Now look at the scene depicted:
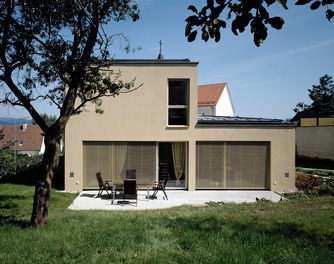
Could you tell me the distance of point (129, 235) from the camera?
19.1 ft

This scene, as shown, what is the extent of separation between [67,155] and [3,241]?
1109 centimetres

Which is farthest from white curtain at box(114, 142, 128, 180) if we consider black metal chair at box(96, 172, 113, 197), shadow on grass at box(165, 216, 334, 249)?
shadow on grass at box(165, 216, 334, 249)

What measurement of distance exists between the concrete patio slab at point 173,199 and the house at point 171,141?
0.84m

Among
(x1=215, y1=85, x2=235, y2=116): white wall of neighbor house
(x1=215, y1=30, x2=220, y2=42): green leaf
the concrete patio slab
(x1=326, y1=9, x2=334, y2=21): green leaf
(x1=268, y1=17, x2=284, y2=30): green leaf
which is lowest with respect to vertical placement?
the concrete patio slab

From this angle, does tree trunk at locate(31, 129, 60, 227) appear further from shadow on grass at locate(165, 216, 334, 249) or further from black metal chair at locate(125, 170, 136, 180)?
black metal chair at locate(125, 170, 136, 180)

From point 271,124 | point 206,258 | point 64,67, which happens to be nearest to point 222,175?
point 271,124

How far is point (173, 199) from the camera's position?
1459cm

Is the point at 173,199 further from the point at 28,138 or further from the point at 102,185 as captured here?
the point at 28,138

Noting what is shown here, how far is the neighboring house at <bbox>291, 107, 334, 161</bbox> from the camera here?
29.6m

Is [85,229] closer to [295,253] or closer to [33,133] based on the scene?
[295,253]

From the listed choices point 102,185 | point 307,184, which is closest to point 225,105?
point 307,184

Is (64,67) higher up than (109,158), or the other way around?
(64,67)

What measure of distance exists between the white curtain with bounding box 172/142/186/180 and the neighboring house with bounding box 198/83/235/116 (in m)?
21.5

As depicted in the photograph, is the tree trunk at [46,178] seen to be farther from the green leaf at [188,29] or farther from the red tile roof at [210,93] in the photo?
the red tile roof at [210,93]
